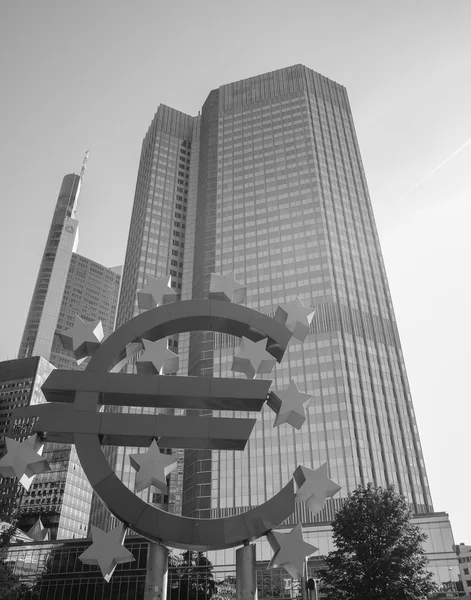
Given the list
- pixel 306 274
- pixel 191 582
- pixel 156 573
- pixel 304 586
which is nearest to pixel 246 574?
pixel 304 586

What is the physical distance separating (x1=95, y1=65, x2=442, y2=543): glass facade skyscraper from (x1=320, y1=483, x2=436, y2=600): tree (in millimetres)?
45223

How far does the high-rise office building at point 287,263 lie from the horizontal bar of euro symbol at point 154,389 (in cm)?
5503

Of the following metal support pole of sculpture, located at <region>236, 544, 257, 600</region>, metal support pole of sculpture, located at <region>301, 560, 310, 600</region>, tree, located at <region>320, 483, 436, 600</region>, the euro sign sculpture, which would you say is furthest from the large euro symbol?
tree, located at <region>320, 483, 436, 600</region>

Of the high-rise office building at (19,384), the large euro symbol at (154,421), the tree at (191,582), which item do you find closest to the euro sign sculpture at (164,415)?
the large euro symbol at (154,421)

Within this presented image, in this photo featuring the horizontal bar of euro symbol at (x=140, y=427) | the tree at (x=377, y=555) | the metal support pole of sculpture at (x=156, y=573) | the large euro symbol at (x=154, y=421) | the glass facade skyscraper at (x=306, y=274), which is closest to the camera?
the metal support pole of sculpture at (x=156, y=573)

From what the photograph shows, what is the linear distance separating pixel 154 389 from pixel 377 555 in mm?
15253

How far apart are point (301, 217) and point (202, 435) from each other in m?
85.5

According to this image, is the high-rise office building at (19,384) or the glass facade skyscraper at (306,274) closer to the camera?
the glass facade skyscraper at (306,274)

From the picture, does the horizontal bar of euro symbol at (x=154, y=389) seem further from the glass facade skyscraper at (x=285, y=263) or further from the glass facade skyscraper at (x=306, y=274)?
the glass facade skyscraper at (x=306, y=274)

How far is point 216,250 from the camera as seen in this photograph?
10369 centimetres

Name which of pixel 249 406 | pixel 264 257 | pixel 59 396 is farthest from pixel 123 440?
pixel 264 257

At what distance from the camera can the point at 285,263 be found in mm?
99250

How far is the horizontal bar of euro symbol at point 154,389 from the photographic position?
22781 mm

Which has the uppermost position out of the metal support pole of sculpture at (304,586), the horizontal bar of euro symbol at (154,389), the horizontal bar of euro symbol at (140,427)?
the horizontal bar of euro symbol at (154,389)
